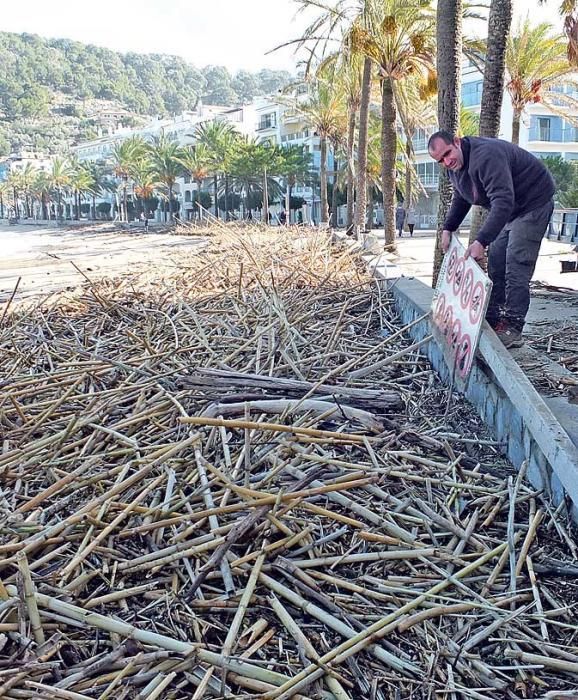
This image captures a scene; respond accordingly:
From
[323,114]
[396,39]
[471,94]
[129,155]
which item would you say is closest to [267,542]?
[396,39]

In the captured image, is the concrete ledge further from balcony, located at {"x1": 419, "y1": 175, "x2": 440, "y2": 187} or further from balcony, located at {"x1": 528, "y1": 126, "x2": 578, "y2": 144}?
balcony, located at {"x1": 419, "y1": 175, "x2": 440, "y2": 187}

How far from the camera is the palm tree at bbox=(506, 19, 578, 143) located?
24.6m

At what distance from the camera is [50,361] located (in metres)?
5.06

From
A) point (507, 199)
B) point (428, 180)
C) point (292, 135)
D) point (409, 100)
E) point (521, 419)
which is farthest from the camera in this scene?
point (292, 135)

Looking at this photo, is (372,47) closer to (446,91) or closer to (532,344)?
(446,91)

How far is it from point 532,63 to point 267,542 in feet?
88.3

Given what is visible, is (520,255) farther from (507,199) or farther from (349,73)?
(349,73)

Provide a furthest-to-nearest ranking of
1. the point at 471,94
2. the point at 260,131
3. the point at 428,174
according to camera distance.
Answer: the point at 260,131 < the point at 428,174 < the point at 471,94

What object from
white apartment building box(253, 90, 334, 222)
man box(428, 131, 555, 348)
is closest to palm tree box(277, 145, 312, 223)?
white apartment building box(253, 90, 334, 222)

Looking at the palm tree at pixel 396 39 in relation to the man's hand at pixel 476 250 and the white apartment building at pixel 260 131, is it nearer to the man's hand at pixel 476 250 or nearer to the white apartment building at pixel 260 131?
the man's hand at pixel 476 250

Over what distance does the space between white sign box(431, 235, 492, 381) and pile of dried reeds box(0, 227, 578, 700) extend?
0.99 ft

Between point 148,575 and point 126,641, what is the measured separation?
0.41 m

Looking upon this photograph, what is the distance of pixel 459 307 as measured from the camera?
15.3 feet

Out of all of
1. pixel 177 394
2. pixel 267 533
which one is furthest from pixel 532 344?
pixel 267 533
